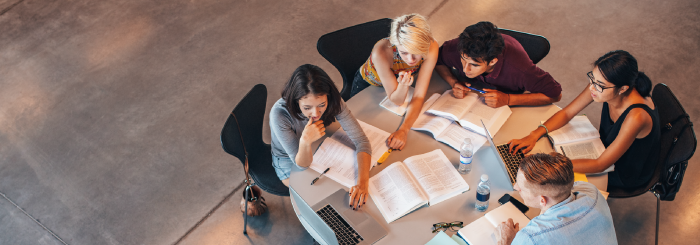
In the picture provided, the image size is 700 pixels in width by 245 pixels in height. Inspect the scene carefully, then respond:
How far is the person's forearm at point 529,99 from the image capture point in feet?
8.42

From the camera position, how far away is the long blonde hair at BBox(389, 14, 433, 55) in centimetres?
240

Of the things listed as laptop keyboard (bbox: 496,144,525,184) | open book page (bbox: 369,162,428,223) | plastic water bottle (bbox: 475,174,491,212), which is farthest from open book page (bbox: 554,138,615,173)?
open book page (bbox: 369,162,428,223)

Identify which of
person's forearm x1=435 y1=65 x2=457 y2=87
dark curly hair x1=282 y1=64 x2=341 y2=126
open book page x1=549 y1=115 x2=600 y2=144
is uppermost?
dark curly hair x1=282 y1=64 x2=341 y2=126

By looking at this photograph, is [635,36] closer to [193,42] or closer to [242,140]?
[242,140]

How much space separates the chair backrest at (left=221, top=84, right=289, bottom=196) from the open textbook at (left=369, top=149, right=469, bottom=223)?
0.73 meters

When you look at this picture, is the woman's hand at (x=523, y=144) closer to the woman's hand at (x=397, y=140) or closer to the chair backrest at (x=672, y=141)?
the woman's hand at (x=397, y=140)

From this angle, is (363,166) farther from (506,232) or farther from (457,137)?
(506,232)

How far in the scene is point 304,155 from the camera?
225cm

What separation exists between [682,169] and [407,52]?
149cm

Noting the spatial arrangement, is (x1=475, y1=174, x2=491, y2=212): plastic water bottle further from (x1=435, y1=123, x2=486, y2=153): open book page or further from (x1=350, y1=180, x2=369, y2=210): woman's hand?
(x1=350, y1=180, x2=369, y2=210): woman's hand

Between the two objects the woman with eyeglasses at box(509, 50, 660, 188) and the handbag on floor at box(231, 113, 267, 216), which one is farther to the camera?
the handbag on floor at box(231, 113, 267, 216)

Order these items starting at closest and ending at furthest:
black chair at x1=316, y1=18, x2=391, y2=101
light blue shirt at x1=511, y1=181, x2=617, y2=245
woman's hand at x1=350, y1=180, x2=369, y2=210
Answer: light blue shirt at x1=511, y1=181, x2=617, y2=245, woman's hand at x1=350, y1=180, x2=369, y2=210, black chair at x1=316, y1=18, x2=391, y2=101

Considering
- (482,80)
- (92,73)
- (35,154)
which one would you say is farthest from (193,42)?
(482,80)

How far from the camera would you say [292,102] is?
2.28 m
